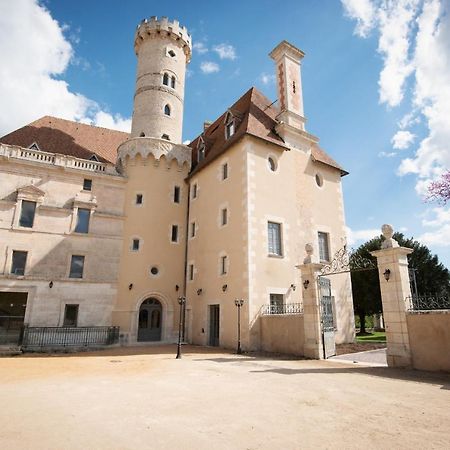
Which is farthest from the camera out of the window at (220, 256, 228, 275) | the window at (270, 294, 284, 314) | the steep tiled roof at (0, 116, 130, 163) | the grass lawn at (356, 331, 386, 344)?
the steep tiled roof at (0, 116, 130, 163)

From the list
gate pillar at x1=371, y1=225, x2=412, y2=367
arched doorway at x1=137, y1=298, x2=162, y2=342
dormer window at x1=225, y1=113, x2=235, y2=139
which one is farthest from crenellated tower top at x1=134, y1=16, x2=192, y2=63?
gate pillar at x1=371, y1=225, x2=412, y2=367

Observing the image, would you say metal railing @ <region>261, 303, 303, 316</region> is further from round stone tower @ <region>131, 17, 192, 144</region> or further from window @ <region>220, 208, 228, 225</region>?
round stone tower @ <region>131, 17, 192, 144</region>

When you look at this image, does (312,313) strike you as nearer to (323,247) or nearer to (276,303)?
(276,303)

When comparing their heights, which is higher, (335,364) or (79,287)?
(79,287)

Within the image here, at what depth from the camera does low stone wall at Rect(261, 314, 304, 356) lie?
1409 centimetres

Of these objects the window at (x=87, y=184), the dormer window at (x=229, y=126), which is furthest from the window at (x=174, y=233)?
the dormer window at (x=229, y=126)

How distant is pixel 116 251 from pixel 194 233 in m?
5.45

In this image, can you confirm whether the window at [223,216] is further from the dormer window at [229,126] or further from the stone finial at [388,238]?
the stone finial at [388,238]

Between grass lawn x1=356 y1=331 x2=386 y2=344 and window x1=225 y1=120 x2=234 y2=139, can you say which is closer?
window x1=225 y1=120 x2=234 y2=139

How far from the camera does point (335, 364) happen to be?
11672 mm

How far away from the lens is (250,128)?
61.9 feet

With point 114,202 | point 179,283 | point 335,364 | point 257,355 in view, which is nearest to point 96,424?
point 335,364

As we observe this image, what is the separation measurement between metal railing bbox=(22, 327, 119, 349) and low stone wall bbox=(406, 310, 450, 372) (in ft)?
53.9

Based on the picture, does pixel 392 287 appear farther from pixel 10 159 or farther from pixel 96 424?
pixel 10 159
